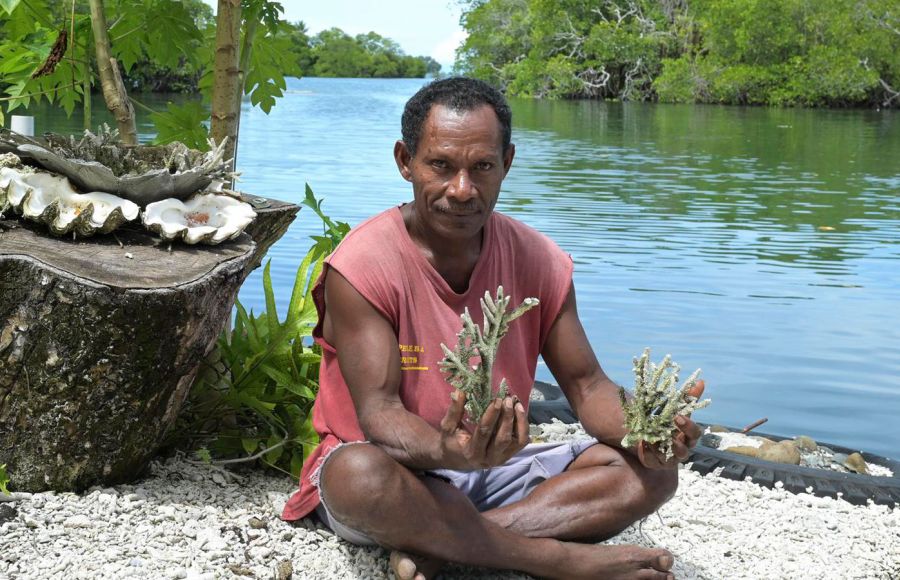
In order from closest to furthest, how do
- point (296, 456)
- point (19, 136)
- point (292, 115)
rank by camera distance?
point (19, 136) → point (296, 456) → point (292, 115)

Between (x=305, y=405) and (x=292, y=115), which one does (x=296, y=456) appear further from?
(x=292, y=115)

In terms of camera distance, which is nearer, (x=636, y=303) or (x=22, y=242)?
(x=22, y=242)

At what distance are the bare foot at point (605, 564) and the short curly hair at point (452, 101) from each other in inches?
43.3

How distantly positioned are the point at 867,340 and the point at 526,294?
14.8 feet

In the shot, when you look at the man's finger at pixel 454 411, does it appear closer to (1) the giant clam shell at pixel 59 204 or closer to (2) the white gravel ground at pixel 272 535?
(2) the white gravel ground at pixel 272 535

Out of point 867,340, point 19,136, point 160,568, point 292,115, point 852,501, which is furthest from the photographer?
point 292,115

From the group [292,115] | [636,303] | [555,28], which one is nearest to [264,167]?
[636,303]

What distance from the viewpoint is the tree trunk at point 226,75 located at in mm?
4043

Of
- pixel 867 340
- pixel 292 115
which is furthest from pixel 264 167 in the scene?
pixel 292 115

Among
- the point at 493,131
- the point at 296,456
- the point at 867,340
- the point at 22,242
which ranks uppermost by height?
the point at 493,131

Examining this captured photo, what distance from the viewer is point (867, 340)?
699 centimetres

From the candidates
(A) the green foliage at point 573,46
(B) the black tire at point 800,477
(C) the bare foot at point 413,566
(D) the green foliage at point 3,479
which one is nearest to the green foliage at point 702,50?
(A) the green foliage at point 573,46

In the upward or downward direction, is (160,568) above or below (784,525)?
above

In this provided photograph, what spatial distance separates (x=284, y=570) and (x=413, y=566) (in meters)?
0.40
